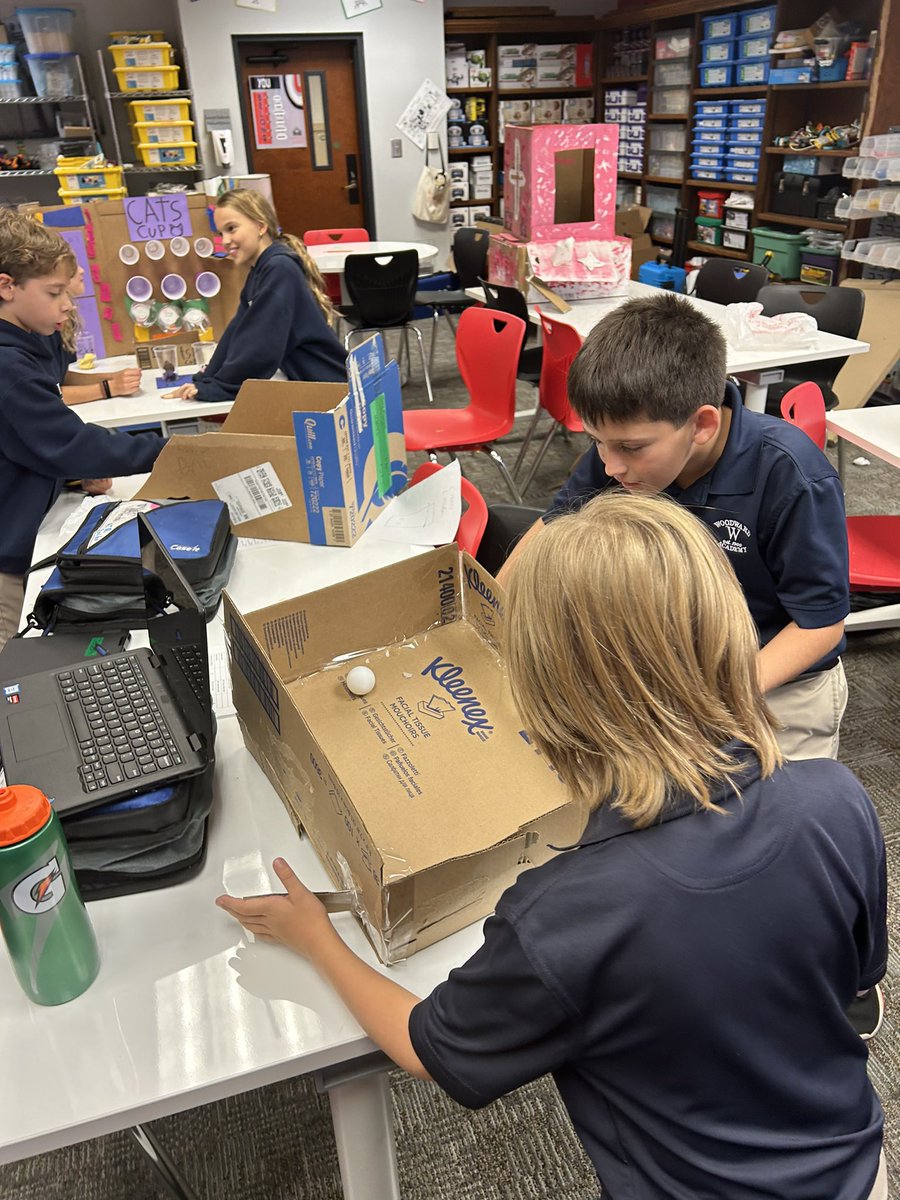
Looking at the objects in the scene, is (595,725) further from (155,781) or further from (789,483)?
(789,483)

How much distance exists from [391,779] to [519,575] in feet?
1.31

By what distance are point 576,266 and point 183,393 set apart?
211 cm

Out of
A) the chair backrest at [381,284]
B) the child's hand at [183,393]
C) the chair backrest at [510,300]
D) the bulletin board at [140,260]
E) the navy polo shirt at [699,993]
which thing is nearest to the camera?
the navy polo shirt at [699,993]

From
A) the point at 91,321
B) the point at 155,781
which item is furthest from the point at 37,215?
the point at 155,781

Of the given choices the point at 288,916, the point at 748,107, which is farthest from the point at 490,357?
the point at 748,107

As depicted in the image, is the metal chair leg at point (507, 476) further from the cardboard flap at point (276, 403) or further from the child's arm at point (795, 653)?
the child's arm at point (795, 653)

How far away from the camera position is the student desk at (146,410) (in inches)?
102

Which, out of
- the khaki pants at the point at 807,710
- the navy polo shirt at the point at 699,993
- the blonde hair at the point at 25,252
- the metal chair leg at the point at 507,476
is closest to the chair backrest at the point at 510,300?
the metal chair leg at the point at 507,476

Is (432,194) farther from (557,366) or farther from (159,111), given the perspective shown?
(557,366)

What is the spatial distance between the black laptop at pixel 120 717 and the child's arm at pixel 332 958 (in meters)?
0.17

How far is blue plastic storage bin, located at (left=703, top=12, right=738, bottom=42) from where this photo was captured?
546 centimetres

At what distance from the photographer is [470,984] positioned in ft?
2.34

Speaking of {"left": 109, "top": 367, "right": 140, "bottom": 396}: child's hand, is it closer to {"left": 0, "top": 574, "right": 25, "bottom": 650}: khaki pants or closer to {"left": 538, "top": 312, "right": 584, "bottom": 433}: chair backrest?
{"left": 0, "top": 574, "right": 25, "bottom": 650}: khaki pants

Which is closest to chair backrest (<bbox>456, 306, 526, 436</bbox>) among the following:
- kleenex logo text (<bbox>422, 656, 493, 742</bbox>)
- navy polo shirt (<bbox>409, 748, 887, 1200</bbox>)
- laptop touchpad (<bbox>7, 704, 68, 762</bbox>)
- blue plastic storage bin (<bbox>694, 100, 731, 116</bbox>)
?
kleenex logo text (<bbox>422, 656, 493, 742</bbox>)
